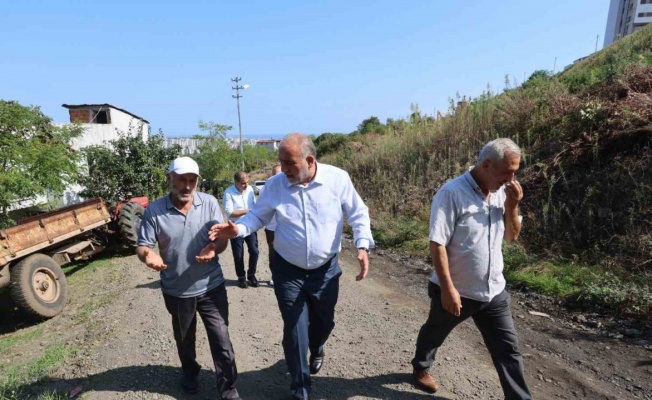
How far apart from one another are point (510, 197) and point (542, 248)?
14.3 ft

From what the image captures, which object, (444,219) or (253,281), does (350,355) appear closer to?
(444,219)

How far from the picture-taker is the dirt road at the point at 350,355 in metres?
3.33

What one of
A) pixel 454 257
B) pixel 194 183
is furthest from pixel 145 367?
pixel 454 257

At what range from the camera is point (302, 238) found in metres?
2.93

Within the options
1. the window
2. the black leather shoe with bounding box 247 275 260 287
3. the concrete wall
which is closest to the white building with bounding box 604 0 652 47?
the concrete wall

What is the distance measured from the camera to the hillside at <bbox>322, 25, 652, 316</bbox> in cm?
531

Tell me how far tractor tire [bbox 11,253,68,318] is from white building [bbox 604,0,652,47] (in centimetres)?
6282

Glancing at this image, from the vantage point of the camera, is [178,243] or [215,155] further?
[215,155]

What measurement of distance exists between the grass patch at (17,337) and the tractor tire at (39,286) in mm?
292

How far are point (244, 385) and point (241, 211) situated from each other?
9.33 ft

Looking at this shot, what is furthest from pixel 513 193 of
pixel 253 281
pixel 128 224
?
pixel 128 224

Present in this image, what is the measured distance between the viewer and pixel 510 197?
267 cm

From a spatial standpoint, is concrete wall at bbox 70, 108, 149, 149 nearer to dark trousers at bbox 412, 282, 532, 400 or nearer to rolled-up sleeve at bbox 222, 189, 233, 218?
rolled-up sleeve at bbox 222, 189, 233, 218

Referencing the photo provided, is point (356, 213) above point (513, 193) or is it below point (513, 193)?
below
